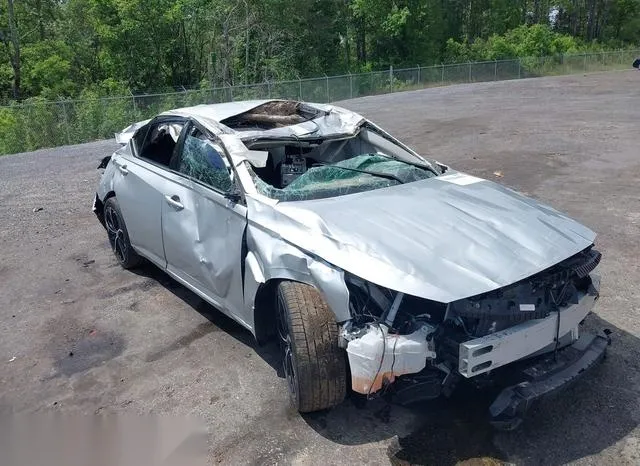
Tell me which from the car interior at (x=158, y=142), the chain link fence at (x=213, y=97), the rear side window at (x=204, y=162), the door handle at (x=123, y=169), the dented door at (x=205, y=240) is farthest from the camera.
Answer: the chain link fence at (x=213, y=97)

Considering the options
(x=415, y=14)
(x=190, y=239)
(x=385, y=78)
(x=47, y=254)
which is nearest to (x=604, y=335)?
(x=190, y=239)

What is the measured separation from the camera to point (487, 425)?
322cm

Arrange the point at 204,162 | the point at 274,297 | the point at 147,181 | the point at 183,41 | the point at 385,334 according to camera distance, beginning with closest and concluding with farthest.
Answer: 1. the point at 385,334
2. the point at 274,297
3. the point at 204,162
4. the point at 147,181
5. the point at 183,41

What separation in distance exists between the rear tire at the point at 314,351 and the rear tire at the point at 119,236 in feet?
9.11

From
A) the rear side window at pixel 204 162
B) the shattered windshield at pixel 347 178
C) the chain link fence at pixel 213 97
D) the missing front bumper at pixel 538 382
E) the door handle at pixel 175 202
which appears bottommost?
the chain link fence at pixel 213 97

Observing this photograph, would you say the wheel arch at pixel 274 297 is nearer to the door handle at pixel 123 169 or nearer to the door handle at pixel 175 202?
the door handle at pixel 175 202

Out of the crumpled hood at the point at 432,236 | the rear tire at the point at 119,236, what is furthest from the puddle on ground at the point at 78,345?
the crumpled hood at the point at 432,236

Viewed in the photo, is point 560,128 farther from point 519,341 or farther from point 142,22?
point 142,22

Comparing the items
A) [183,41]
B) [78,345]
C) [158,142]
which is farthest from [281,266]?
[183,41]

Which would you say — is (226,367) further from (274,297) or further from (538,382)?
(538,382)

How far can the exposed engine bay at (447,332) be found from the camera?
9.39 ft

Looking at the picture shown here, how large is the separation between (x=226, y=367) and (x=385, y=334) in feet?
4.89

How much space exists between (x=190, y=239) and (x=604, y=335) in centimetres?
285

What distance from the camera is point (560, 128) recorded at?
1348cm
